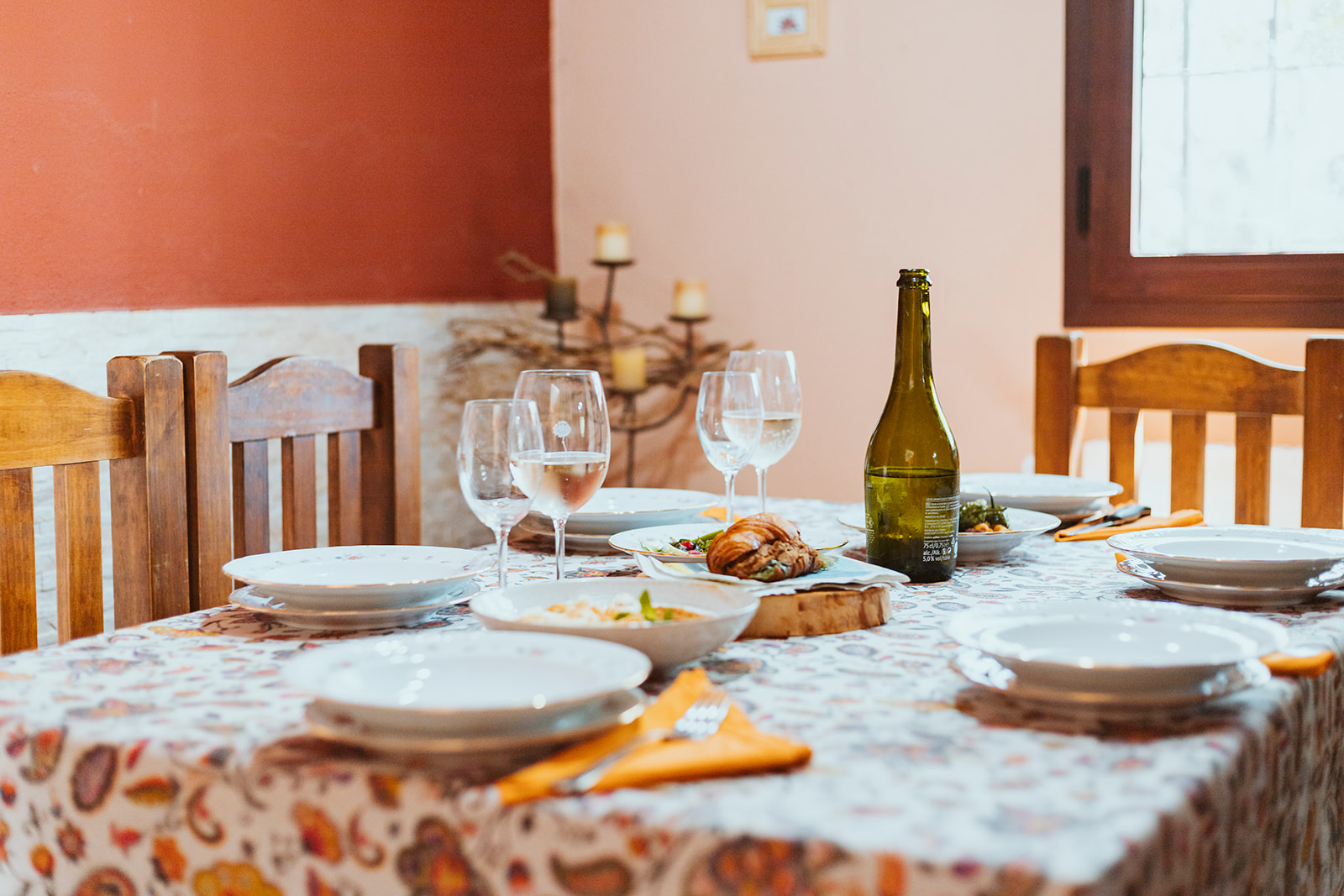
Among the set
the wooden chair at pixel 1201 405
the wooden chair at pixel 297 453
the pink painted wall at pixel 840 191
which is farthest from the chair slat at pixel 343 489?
the pink painted wall at pixel 840 191

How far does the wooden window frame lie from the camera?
277 cm

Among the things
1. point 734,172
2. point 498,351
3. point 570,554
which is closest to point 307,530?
point 570,554

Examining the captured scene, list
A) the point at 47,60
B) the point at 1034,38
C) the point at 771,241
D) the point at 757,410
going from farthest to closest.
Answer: the point at 771,241 → the point at 1034,38 → the point at 47,60 → the point at 757,410

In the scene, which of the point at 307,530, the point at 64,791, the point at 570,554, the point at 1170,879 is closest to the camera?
the point at 1170,879

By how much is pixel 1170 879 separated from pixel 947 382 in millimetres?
2609

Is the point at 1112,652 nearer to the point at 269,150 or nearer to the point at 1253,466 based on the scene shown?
the point at 1253,466

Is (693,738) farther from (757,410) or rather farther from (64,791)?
(757,410)

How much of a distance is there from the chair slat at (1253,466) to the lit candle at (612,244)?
67.5 inches

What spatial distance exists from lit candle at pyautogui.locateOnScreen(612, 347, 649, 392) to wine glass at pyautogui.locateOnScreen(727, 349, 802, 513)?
5.63 feet


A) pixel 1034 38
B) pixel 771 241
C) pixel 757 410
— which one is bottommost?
pixel 757 410

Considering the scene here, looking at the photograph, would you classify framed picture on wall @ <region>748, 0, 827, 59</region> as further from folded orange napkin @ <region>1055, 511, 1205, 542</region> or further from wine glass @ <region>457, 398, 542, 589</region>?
wine glass @ <region>457, 398, 542, 589</region>

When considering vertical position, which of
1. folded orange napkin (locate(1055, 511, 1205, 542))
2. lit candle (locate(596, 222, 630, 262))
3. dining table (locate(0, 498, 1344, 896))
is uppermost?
lit candle (locate(596, 222, 630, 262))

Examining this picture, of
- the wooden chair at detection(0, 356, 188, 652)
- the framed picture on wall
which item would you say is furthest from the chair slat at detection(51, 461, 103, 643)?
the framed picture on wall

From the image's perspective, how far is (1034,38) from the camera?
2.95 m
